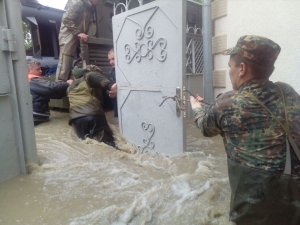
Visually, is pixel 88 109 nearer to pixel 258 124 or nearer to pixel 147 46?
pixel 147 46

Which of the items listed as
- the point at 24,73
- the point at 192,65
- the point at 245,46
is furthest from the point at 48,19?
the point at 245,46

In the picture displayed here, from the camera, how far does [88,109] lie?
14.5 ft

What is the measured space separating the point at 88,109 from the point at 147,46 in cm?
165

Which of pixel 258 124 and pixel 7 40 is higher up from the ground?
pixel 7 40

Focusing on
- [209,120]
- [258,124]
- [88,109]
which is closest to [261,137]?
[258,124]

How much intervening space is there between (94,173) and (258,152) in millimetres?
1887

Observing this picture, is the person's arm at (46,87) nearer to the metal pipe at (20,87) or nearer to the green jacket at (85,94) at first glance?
the green jacket at (85,94)

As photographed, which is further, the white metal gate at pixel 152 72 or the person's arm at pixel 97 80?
the person's arm at pixel 97 80

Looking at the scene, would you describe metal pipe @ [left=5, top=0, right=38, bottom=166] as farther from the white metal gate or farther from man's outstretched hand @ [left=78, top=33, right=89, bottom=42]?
man's outstretched hand @ [left=78, top=33, right=89, bottom=42]

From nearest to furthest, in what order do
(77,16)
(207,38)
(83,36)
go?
(207,38), (83,36), (77,16)

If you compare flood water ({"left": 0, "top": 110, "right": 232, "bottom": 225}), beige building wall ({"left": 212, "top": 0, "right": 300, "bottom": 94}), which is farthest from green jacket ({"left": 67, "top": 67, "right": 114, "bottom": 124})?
beige building wall ({"left": 212, "top": 0, "right": 300, "bottom": 94})

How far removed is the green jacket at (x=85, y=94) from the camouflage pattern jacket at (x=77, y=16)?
1320 millimetres

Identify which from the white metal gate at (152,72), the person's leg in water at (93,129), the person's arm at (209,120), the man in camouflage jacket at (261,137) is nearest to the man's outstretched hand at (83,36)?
the white metal gate at (152,72)

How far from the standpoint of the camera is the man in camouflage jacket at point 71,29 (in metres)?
5.30
